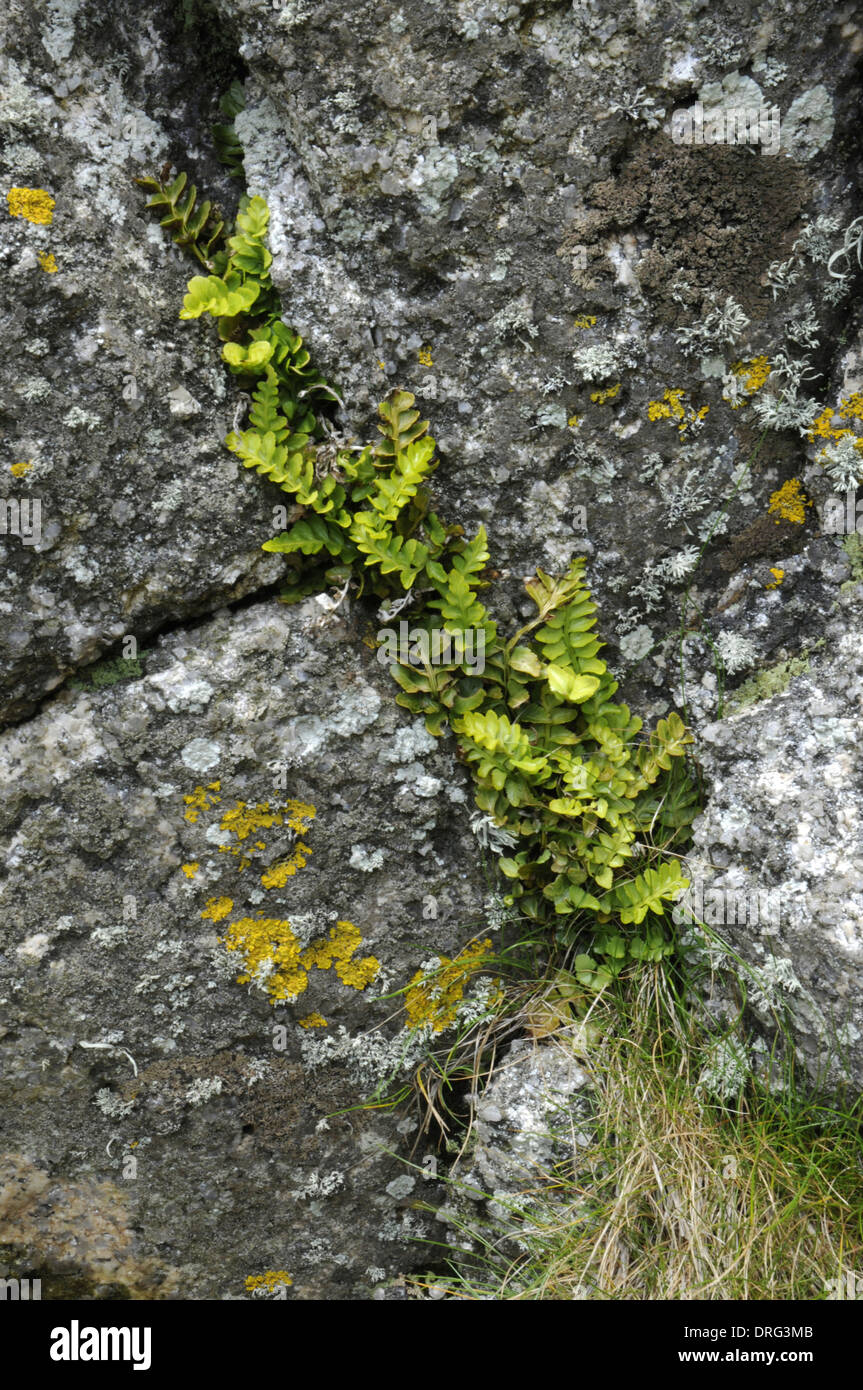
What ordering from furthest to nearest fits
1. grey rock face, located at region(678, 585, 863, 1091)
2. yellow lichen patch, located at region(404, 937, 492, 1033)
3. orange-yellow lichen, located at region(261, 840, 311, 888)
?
1. yellow lichen patch, located at region(404, 937, 492, 1033)
2. orange-yellow lichen, located at region(261, 840, 311, 888)
3. grey rock face, located at region(678, 585, 863, 1091)

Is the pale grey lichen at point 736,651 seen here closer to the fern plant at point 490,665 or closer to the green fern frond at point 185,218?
the fern plant at point 490,665

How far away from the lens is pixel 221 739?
2.74 m

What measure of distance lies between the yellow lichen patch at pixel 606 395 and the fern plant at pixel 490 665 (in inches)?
17.6

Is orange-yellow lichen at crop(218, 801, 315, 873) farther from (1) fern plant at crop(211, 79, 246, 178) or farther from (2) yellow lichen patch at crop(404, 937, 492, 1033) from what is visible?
(1) fern plant at crop(211, 79, 246, 178)

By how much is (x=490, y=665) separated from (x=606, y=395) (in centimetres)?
83

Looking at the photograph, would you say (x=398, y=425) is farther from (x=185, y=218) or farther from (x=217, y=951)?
(x=217, y=951)

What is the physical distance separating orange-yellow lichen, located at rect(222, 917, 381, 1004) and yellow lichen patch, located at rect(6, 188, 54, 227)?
195 centimetres

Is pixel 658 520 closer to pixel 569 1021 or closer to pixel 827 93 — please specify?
pixel 827 93

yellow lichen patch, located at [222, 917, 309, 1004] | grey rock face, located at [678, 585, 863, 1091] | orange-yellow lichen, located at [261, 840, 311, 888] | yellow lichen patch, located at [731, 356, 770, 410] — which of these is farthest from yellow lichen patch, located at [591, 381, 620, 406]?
yellow lichen patch, located at [222, 917, 309, 1004]

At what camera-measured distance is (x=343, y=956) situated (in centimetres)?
291

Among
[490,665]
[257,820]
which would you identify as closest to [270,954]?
[257,820]

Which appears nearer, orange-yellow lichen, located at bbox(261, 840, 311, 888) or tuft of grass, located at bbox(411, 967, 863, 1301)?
tuft of grass, located at bbox(411, 967, 863, 1301)

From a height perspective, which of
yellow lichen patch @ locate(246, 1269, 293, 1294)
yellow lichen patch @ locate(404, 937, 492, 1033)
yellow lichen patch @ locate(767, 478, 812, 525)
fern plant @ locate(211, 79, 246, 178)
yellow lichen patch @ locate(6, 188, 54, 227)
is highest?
fern plant @ locate(211, 79, 246, 178)

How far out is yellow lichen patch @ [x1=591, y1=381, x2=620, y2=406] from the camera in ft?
8.88
